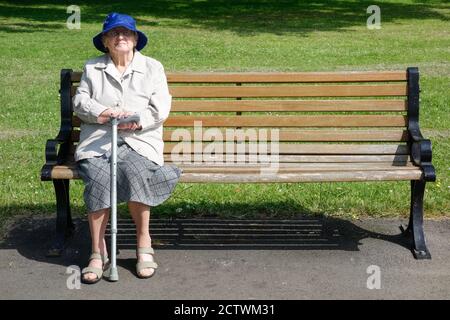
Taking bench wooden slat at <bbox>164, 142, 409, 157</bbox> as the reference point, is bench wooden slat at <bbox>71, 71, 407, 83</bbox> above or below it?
above

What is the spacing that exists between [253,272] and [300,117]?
124cm

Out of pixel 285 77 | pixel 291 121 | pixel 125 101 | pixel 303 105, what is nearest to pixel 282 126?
pixel 291 121

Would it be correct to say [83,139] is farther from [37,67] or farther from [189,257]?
[37,67]

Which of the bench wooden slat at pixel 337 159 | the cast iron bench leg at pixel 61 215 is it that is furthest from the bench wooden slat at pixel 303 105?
the cast iron bench leg at pixel 61 215

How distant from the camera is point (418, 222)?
4930 mm

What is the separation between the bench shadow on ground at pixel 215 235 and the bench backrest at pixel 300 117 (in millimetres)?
497

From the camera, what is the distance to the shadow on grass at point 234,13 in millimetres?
21875

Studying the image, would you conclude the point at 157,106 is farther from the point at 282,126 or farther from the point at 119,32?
the point at 282,126

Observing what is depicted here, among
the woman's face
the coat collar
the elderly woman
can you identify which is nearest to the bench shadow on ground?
the elderly woman

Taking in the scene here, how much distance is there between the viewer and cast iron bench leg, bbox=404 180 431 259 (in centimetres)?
479

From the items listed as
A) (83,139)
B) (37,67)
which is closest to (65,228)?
(83,139)

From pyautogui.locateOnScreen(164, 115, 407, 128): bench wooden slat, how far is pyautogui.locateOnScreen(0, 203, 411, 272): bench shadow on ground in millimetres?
708

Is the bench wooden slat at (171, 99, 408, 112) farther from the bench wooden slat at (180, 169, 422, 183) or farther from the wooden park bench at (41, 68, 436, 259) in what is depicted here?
the bench wooden slat at (180, 169, 422, 183)

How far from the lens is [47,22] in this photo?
2219 centimetres
